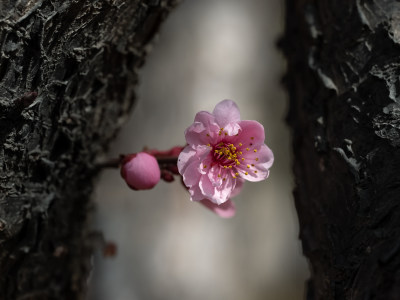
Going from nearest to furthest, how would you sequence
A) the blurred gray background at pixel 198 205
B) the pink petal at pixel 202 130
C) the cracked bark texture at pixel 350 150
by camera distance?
the cracked bark texture at pixel 350 150 → the pink petal at pixel 202 130 → the blurred gray background at pixel 198 205

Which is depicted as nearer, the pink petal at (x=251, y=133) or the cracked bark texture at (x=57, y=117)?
the cracked bark texture at (x=57, y=117)

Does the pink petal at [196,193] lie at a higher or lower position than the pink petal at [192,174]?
lower

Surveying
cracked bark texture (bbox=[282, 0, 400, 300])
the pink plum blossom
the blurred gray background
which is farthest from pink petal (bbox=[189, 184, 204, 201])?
the blurred gray background

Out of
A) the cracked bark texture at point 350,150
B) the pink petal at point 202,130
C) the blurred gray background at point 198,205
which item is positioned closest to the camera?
the cracked bark texture at point 350,150

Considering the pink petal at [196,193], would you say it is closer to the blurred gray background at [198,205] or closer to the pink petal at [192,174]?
the pink petal at [192,174]

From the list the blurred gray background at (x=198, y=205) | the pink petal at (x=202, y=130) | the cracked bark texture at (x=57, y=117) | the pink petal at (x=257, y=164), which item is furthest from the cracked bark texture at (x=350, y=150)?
the blurred gray background at (x=198, y=205)

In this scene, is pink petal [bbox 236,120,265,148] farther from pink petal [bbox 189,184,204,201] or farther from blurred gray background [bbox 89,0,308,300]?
blurred gray background [bbox 89,0,308,300]
